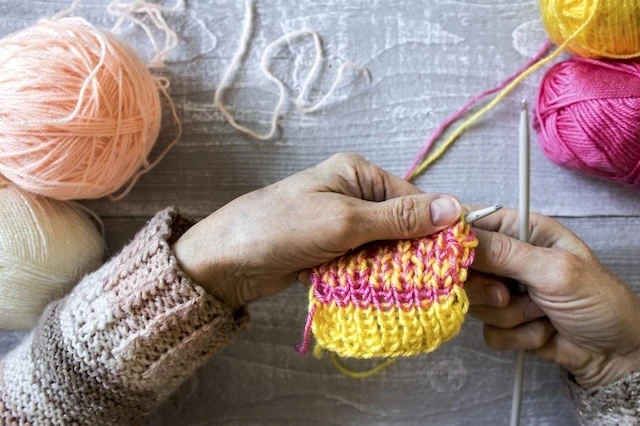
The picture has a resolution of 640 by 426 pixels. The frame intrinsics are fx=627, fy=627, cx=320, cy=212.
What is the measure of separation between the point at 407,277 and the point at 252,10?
1.63ft

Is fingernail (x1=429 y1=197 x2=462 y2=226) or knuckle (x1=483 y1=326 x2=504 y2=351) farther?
knuckle (x1=483 y1=326 x2=504 y2=351)

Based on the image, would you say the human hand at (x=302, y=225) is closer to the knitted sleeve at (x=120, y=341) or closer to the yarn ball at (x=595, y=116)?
the knitted sleeve at (x=120, y=341)

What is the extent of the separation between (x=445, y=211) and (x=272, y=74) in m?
0.39

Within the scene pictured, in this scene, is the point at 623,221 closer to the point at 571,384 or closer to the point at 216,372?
the point at 571,384

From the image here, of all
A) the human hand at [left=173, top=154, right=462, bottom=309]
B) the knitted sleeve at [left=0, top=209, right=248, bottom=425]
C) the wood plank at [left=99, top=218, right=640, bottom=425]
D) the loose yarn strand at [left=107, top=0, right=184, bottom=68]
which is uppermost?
the loose yarn strand at [left=107, top=0, right=184, bottom=68]

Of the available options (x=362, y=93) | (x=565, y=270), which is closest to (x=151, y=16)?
(x=362, y=93)

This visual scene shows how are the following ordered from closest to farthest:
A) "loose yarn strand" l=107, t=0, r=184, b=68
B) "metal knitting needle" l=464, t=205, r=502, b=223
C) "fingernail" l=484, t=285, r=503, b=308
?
"metal knitting needle" l=464, t=205, r=502, b=223, "fingernail" l=484, t=285, r=503, b=308, "loose yarn strand" l=107, t=0, r=184, b=68

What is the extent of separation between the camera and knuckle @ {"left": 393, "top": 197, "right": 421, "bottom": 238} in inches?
28.1

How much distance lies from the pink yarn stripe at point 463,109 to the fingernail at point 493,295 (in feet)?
0.75

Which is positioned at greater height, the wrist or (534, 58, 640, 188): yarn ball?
(534, 58, 640, 188): yarn ball

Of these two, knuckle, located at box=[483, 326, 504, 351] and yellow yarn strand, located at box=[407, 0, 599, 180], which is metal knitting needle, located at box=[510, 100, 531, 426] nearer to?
knuckle, located at box=[483, 326, 504, 351]

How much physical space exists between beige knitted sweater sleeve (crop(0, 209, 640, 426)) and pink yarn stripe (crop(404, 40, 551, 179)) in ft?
1.17

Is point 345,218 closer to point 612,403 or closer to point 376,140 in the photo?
point 376,140

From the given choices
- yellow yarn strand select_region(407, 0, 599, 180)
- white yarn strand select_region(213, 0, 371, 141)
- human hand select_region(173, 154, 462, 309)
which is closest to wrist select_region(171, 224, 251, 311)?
human hand select_region(173, 154, 462, 309)
